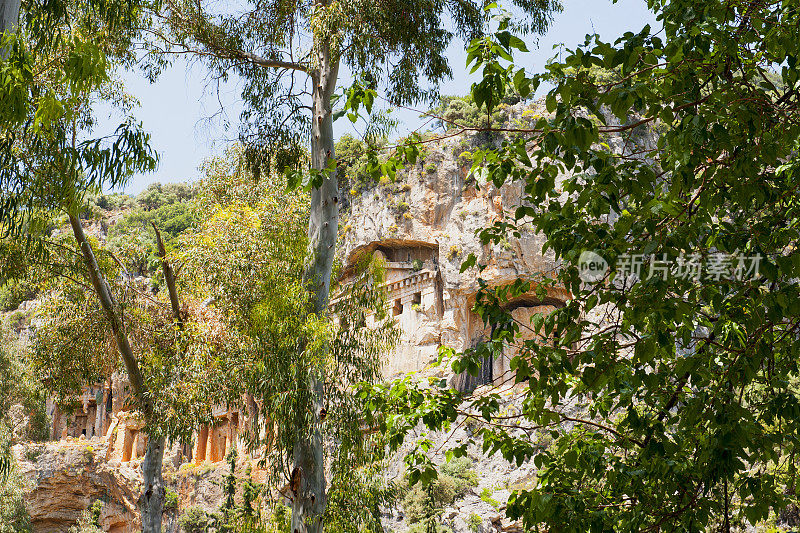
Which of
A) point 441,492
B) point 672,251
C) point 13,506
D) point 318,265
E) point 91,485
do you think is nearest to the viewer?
point 672,251

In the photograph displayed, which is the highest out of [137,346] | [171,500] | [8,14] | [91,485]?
[8,14]

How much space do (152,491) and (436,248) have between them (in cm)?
2071

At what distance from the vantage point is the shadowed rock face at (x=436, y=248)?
27094 mm

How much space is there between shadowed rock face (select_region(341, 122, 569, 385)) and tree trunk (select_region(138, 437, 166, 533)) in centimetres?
1710

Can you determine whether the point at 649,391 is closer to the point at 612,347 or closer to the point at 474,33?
the point at 612,347

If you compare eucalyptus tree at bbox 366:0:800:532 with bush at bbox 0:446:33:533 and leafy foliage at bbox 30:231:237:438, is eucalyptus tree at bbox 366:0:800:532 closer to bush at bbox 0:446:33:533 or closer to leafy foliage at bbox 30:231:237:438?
leafy foliage at bbox 30:231:237:438

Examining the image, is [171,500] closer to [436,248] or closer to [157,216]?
[436,248]

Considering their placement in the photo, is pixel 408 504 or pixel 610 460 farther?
pixel 408 504

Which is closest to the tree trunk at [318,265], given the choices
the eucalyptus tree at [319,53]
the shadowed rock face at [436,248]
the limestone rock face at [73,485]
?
the eucalyptus tree at [319,53]

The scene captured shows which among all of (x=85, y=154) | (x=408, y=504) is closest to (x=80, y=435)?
(x=408, y=504)

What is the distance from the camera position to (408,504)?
21875 mm

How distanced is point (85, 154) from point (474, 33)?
623cm

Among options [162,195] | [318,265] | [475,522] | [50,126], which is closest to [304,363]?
[318,265]

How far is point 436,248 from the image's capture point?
2953cm
